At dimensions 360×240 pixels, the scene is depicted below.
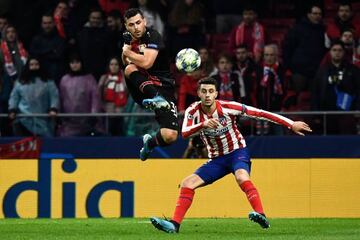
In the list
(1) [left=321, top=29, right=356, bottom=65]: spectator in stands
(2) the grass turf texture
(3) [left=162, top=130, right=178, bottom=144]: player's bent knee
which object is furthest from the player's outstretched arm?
(1) [left=321, top=29, right=356, bottom=65]: spectator in stands

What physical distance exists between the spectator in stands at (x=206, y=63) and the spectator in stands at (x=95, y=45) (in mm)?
1617

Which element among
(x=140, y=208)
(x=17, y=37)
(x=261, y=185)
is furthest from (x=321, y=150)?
(x=17, y=37)

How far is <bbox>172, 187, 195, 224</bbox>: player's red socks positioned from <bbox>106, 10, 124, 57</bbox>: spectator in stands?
6352mm

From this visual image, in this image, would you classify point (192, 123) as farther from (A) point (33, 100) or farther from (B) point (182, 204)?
(A) point (33, 100)

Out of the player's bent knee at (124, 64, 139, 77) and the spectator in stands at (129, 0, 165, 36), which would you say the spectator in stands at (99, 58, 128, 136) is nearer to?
the spectator in stands at (129, 0, 165, 36)

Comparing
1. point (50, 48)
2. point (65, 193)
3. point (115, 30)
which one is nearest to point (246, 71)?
point (115, 30)

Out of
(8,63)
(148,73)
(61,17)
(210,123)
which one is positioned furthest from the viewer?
(61,17)

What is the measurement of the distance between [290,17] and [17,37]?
4713 millimetres

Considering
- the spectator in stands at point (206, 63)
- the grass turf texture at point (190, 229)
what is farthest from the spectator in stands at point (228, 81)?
the grass turf texture at point (190, 229)

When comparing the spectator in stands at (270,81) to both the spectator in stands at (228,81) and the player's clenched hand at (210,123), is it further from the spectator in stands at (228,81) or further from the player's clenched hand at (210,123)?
the player's clenched hand at (210,123)

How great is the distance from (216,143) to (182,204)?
0.83 meters

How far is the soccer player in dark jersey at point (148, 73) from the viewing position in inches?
484

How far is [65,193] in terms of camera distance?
16.3 metres

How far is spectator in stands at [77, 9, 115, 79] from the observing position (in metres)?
18.1
